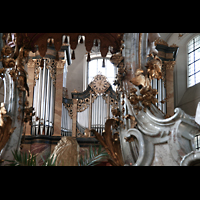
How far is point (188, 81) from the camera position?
10.6 m

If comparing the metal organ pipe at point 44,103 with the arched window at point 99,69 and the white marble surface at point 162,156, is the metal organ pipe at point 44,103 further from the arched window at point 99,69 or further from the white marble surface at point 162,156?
the white marble surface at point 162,156

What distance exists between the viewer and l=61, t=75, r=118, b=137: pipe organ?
9680mm

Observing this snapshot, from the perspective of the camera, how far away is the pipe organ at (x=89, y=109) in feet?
31.8

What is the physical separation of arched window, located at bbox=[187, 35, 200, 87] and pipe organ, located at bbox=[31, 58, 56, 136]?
3897 millimetres

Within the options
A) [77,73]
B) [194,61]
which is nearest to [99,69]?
[77,73]

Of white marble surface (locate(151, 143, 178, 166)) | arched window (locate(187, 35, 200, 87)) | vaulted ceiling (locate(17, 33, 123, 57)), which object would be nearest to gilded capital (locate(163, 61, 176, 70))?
arched window (locate(187, 35, 200, 87))

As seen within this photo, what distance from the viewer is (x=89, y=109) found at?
9.96 meters

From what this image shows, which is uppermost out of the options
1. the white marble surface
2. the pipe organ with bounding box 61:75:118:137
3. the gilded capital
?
the gilded capital

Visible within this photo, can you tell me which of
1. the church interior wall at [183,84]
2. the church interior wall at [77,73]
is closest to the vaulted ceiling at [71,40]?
the church interior wall at [183,84]

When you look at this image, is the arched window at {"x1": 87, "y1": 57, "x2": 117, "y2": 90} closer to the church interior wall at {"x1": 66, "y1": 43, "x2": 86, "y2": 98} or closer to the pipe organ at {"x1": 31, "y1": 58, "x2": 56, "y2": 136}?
the church interior wall at {"x1": 66, "y1": 43, "x2": 86, "y2": 98}

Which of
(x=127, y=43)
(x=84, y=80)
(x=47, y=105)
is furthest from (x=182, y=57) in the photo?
(x=127, y=43)

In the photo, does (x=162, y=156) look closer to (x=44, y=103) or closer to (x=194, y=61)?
(x=44, y=103)

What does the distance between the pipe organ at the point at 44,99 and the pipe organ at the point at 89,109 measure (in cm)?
38
